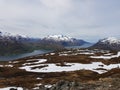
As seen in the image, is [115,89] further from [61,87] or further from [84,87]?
[61,87]

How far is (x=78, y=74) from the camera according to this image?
2596 inches

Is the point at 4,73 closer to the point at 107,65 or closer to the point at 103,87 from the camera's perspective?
the point at 107,65

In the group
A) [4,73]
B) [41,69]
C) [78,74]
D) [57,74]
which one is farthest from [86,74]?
[4,73]

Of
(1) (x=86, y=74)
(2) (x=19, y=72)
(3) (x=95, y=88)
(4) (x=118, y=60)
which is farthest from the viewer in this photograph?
(4) (x=118, y=60)

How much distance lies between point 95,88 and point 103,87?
93 centimetres

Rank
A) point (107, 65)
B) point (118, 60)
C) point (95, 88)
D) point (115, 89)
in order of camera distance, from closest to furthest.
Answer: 1. point (115, 89)
2. point (95, 88)
3. point (107, 65)
4. point (118, 60)

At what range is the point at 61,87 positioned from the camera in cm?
3391

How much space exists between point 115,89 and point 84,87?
4104mm

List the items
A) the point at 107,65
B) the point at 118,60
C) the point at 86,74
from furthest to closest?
the point at 118,60 < the point at 107,65 < the point at 86,74

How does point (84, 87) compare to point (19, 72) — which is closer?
point (84, 87)

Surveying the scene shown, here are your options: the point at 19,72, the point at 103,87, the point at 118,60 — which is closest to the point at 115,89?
the point at 103,87

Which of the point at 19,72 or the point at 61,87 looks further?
the point at 19,72

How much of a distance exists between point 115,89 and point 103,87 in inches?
73.1

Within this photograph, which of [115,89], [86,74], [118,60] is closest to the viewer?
[115,89]
